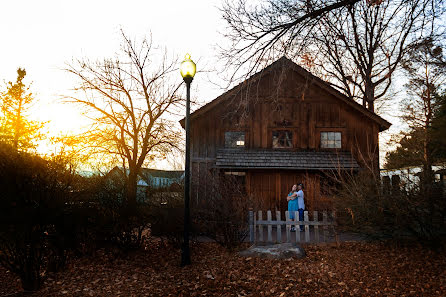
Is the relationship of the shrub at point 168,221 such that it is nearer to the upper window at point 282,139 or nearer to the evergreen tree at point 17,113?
the upper window at point 282,139

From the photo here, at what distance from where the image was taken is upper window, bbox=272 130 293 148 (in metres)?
15.2

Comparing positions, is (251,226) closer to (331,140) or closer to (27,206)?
(27,206)

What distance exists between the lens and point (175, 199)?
28.7 feet

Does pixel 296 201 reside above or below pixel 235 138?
below

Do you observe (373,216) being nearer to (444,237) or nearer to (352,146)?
(444,237)

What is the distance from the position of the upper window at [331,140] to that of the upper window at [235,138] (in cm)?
398

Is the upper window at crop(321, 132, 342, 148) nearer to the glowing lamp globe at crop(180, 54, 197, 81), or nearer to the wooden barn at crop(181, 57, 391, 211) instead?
the wooden barn at crop(181, 57, 391, 211)

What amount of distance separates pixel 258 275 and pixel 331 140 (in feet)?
34.8

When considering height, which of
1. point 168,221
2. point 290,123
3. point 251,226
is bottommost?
point 251,226

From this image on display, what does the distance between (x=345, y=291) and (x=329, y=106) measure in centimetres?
1140

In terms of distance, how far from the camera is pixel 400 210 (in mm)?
6277

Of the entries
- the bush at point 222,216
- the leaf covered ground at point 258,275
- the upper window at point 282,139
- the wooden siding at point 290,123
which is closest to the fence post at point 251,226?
the bush at point 222,216

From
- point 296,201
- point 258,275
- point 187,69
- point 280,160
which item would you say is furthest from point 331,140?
point 258,275

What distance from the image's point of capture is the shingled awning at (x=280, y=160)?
45.2 feet
